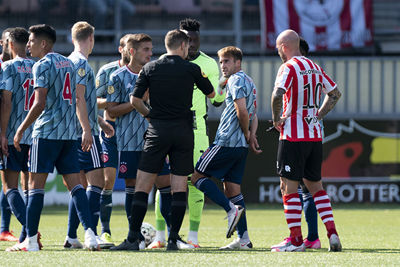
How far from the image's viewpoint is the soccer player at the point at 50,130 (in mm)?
7699

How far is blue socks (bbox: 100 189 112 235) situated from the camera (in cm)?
886

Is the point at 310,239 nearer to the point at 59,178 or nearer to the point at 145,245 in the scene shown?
the point at 145,245

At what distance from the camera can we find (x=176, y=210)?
7.85 m

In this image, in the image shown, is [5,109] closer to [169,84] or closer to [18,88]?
[18,88]

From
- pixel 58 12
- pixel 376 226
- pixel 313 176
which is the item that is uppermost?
pixel 58 12

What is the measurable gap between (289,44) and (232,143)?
1209mm

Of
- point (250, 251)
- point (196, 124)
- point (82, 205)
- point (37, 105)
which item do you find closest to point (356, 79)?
point (196, 124)

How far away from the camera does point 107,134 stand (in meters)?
8.60

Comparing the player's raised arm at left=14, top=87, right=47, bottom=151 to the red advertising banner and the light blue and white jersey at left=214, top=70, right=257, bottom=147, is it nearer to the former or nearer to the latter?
the light blue and white jersey at left=214, top=70, right=257, bottom=147

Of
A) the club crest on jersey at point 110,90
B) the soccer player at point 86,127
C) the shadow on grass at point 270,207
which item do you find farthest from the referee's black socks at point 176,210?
the shadow on grass at point 270,207

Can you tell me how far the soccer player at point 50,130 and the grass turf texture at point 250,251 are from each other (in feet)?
1.10

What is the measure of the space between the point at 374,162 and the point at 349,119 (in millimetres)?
1003

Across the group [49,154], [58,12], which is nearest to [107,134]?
[49,154]

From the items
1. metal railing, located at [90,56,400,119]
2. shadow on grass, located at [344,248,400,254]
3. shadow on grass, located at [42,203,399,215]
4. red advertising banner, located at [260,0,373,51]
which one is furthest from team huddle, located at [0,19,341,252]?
metal railing, located at [90,56,400,119]
